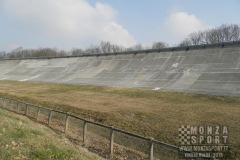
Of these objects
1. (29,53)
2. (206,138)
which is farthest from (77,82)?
(29,53)

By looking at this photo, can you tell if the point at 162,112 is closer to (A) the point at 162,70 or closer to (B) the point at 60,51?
(A) the point at 162,70

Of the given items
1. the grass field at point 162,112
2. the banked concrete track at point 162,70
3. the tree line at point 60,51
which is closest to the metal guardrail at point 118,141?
the grass field at point 162,112

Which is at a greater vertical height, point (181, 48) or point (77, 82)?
point (181, 48)

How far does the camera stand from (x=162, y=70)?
42656mm

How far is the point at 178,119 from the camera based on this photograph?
20.0 metres

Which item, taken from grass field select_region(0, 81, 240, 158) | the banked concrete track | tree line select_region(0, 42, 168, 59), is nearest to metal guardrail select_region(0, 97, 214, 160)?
grass field select_region(0, 81, 240, 158)

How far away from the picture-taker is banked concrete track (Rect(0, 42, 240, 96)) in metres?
34.3

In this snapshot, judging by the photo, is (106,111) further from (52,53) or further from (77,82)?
(52,53)

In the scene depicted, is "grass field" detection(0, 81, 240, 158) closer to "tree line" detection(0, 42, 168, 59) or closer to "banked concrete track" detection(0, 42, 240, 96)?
"banked concrete track" detection(0, 42, 240, 96)

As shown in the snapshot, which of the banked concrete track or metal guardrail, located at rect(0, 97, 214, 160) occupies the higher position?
the banked concrete track

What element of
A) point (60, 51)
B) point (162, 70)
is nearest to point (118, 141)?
point (162, 70)

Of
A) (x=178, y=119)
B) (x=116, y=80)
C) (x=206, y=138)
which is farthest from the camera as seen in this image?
(x=116, y=80)

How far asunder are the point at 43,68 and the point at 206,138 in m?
56.4

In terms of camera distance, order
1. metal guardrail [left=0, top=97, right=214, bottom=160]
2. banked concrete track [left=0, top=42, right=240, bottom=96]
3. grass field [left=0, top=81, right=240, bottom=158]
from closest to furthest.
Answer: metal guardrail [left=0, top=97, right=214, bottom=160]
grass field [left=0, top=81, right=240, bottom=158]
banked concrete track [left=0, top=42, right=240, bottom=96]
